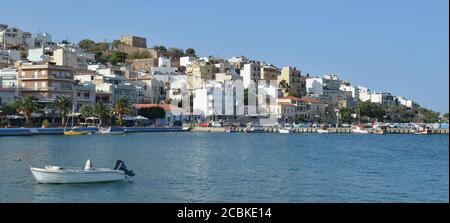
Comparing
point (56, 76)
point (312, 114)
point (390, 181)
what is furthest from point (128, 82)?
point (390, 181)

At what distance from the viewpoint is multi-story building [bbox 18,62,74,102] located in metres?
83.0

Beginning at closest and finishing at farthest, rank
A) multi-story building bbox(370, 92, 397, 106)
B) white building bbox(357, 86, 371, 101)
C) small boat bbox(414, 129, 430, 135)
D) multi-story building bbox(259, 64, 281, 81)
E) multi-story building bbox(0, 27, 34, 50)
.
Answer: small boat bbox(414, 129, 430, 135), multi-story building bbox(0, 27, 34, 50), multi-story building bbox(259, 64, 281, 81), multi-story building bbox(370, 92, 397, 106), white building bbox(357, 86, 371, 101)

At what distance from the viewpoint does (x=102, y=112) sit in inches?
3425

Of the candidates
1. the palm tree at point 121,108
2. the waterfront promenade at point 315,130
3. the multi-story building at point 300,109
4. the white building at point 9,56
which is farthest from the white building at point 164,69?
the palm tree at point 121,108

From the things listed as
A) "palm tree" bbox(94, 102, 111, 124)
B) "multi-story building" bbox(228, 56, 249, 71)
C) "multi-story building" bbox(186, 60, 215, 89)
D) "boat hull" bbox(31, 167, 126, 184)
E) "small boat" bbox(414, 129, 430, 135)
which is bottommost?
"boat hull" bbox(31, 167, 126, 184)

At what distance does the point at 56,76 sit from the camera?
84.6 m

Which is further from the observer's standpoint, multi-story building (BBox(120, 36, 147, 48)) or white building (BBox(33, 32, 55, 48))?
multi-story building (BBox(120, 36, 147, 48))

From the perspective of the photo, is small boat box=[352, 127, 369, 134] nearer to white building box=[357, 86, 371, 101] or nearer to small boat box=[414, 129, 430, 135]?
small boat box=[414, 129, 430, 135]

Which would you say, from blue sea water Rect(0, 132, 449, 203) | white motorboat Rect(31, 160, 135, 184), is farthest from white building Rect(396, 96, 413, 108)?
white motorboat Rect(31, 160, 135, 184)

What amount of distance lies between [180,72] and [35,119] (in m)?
57.7

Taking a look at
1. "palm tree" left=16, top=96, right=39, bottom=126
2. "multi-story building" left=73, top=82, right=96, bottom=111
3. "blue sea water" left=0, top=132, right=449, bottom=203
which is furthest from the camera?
"multi-story building" left=73, top=82, right=96, bottom=111

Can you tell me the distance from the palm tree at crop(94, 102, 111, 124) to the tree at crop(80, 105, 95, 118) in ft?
2.15

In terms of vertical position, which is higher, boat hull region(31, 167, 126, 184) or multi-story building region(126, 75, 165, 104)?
multi-story building region(126, 75, 165, 104)

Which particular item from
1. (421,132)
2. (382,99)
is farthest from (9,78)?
(382,99)
